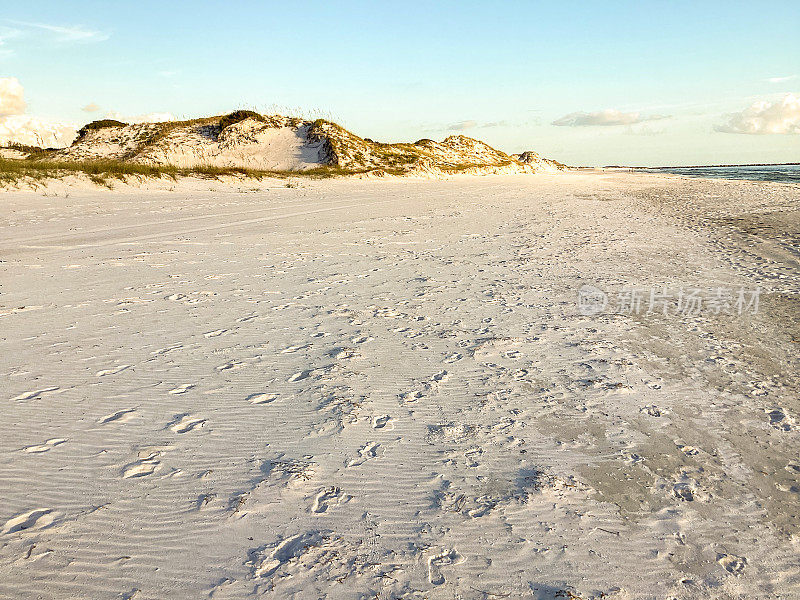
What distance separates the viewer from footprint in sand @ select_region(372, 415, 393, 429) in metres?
3.52

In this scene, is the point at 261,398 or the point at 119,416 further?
the point at 261,398

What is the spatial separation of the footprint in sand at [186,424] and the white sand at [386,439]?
75 mm

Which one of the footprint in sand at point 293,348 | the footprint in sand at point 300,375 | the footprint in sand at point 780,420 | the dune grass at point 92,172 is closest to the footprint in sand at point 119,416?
the footprint in sand at point 300,375

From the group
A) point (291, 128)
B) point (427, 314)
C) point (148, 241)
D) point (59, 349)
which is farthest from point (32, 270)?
point (291, 128)

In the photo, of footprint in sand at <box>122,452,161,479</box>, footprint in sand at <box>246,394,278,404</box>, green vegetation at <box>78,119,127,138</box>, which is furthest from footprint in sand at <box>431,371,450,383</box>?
green vegetation at <box>78,119,127,138</box>

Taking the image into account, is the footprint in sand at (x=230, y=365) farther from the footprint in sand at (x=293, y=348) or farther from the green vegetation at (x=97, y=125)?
the green vegetation at (x=97, y=125)

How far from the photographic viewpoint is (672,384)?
13.8 ft

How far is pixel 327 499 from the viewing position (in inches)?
110

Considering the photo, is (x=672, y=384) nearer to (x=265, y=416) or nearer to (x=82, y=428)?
(x=265, y=416)

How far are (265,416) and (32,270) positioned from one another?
592cm

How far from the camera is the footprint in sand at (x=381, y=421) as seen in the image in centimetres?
352

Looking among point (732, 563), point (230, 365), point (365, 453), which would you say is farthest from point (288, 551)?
point (230, 365)

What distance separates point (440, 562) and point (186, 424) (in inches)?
77.1

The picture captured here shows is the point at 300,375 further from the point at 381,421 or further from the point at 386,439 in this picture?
the point at 386,439
